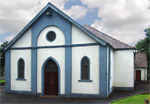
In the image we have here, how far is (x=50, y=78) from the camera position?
1481 cm

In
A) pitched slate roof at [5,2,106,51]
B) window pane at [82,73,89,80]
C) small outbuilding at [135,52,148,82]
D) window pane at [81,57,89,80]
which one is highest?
pitched slate roof at [5,2,106,51]

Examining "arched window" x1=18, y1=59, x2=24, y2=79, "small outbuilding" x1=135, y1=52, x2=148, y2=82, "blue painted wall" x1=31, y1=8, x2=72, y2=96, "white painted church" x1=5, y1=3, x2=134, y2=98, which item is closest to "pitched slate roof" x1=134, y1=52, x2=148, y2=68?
"small outbuilding" x1=135, y1=52, x2=148, y2=82

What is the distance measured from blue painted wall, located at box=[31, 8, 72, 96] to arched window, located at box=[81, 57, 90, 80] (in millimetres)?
1138

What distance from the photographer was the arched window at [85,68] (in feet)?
44.6

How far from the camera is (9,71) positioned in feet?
53.6

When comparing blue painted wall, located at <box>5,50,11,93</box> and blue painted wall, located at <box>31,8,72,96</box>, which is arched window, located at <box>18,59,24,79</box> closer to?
blue painted wall, located at <box>5,50,11,93</box>

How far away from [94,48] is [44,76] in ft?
17.8

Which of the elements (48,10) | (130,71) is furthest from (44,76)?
(130,71)

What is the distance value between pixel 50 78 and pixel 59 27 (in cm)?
482

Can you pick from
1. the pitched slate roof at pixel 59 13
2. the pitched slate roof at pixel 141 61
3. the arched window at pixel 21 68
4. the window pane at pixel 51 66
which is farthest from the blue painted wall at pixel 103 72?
the pitched slate roof at pixel 141 61

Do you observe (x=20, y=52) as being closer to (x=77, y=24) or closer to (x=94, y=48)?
(x=77, y=24)

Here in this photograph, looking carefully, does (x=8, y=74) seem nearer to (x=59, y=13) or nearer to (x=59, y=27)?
(x=59, y=27)

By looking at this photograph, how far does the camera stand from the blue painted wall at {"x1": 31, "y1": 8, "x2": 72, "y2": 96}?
13867 mm

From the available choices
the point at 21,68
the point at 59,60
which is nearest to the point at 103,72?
the point at 59,60
